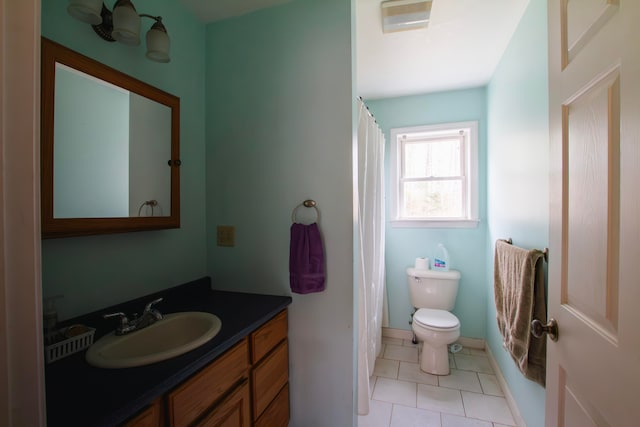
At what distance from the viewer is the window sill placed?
2.56 m

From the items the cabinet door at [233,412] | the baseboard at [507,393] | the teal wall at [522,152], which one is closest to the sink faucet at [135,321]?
the cabinet door at [233,412]

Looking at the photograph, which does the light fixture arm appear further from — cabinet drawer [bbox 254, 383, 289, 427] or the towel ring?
cabinet drawer [bbox 254, 383, 289, 427]

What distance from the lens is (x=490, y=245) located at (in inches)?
93.7

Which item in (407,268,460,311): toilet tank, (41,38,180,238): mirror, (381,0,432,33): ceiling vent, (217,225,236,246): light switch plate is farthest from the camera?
(407,268,460,311): toilet tank

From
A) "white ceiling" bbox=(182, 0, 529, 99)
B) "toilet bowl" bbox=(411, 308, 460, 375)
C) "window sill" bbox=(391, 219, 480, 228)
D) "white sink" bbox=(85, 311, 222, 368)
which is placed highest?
"white ceiling" bbox=(182, 0, 529, 99)

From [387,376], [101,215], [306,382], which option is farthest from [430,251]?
[101,215]

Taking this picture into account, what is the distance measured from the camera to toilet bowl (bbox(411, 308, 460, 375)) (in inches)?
83.0

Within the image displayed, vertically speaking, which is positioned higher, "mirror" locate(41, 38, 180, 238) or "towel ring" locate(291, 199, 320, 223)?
"mirror" locate(41, 38, 180, 238)

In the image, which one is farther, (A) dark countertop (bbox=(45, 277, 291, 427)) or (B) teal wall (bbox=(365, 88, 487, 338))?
(B) teal wall (bbox=(365, 88, 487, 338))

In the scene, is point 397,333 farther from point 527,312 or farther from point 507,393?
point 527,312

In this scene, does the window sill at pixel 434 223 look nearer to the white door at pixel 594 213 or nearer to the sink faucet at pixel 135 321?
the white door at pixel 594 213

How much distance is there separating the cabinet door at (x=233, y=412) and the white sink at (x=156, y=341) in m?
0.25

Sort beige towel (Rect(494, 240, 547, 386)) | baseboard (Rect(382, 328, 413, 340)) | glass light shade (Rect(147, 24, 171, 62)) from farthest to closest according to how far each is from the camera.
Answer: baseboard (Rect(382, 328, 413, 340))
beige towel (Rect(494, 240, 547, 386))
glass light shade (Rect(147, 24, 171, 62))

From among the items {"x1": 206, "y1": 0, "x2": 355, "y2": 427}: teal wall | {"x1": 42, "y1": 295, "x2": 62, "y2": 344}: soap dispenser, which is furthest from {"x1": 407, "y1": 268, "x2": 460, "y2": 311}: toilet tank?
{"x1": 42, "y1": 295, "x2": 62, "y2": 344}: soap dispenser
